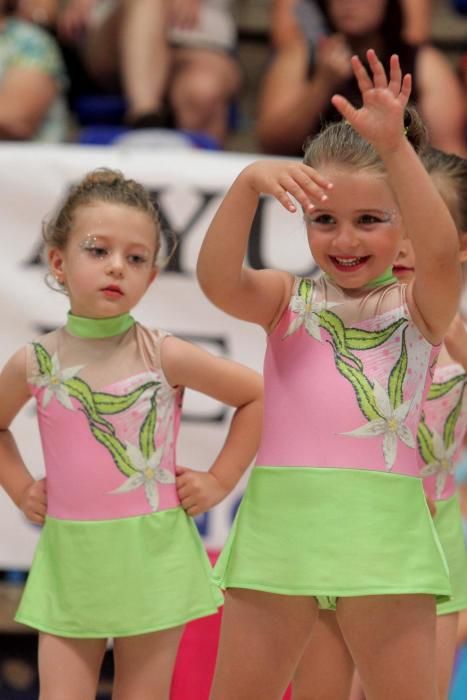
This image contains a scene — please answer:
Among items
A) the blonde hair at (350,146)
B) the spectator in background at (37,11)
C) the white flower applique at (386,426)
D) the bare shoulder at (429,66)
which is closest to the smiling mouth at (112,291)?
the blonde hair at (350,146)

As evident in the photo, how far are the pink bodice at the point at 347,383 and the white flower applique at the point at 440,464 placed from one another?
457mm

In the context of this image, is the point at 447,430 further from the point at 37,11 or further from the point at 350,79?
the point at 37,11

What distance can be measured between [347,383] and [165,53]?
3.11 metres

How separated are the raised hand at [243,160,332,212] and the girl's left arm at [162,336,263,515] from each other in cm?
53

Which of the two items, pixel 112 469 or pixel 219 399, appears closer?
pixel 112 469

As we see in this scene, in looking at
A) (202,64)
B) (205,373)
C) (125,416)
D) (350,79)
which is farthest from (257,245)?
(125,416)

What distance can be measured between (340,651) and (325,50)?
265 cm

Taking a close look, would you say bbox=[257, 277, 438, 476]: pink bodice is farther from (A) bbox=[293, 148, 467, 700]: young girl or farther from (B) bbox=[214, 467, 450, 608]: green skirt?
(A) bbox=[293, 148, 467, 700]: young girl

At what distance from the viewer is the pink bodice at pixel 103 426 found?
2.61 meters

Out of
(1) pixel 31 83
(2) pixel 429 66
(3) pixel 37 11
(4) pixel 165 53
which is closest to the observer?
(2) pixel 429 66

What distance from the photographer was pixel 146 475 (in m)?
2.64

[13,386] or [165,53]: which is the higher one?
[165,53]

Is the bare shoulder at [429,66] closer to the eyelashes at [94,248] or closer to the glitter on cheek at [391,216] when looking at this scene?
the eyelashes at [94,248]

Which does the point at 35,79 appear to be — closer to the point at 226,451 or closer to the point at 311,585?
the point at 226,451
